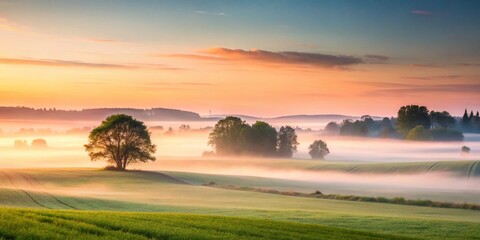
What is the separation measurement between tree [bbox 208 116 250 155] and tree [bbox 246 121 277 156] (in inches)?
72.3

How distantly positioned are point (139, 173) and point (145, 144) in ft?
15.8

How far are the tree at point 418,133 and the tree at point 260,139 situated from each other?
168 feet

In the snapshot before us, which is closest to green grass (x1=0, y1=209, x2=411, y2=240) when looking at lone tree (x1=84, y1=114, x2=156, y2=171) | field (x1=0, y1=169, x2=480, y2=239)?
field (x1=0, y1=169, x2=480, y2=239)

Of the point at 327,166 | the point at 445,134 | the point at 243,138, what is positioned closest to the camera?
the point at 327,166

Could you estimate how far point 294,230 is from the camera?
76.8 ft

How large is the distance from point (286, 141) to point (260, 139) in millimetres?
9007

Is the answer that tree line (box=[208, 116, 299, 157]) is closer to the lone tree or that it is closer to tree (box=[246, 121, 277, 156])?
tree (box=[246, 121, 277, 156])

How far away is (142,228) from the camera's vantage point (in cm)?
1869

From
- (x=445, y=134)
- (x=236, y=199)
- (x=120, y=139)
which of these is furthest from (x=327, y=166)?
A: (x=445, y=134)

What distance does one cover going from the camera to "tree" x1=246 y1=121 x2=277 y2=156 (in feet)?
464

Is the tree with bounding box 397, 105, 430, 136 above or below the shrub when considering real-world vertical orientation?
above

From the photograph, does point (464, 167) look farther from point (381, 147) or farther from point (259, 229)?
point (381, 147)

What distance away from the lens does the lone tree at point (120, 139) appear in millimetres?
86188

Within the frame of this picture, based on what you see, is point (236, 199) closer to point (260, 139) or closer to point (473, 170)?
point (473, 170)
